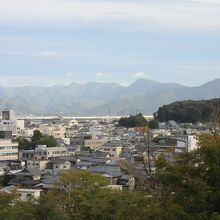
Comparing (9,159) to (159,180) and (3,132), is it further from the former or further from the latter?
(159,180)

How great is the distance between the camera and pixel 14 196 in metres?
14.7

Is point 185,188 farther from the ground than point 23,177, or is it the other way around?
point 185,188

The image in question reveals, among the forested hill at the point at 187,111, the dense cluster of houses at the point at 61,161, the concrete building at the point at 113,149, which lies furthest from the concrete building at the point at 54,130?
the concrete building at the point at 113,149

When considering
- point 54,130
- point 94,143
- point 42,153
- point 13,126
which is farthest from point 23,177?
point 54,130

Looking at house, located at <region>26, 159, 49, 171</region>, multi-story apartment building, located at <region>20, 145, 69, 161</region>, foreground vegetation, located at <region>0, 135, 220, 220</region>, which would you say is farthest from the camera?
multi-story apartment building, located at <region>20, 145, 69, 161</region>

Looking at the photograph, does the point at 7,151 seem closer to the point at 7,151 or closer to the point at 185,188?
the point at 7,151

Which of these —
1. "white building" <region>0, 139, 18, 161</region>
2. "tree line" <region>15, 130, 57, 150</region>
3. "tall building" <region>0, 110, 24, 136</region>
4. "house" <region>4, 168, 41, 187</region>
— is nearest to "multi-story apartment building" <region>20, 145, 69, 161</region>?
"white building" <region>0, 139, 18, 161</region>

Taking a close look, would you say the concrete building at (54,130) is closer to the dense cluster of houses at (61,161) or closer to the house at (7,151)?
the dense cluster of houses at (61,161)

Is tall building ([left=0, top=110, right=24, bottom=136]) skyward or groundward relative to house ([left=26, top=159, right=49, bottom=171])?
skyward

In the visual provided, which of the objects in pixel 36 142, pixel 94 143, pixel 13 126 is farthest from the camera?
pixel 13 126

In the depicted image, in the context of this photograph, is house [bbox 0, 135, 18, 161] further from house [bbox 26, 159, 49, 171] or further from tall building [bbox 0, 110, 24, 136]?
tall building [bbox 0, 110, 24, 136]

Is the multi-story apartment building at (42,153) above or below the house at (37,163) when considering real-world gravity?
above

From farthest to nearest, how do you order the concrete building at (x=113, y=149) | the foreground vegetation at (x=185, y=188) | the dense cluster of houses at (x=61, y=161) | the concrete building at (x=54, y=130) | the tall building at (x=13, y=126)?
1. the concrete building at (x=54, y=130)
2. the tall building at (x=13, y=126)
3. the concrete building at (x=113, y=149)
4. the dense cluster of houses at (x=61, y=161)
5. the foreground vegetation at (x=185, y=188)

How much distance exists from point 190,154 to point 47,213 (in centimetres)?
716
